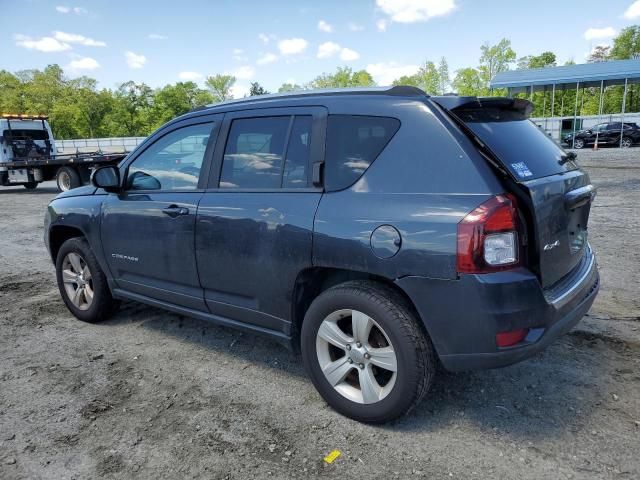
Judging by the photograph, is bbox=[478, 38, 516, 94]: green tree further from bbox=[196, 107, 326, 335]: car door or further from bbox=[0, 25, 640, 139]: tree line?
bbox=[196, 107, 326, 335]: car door

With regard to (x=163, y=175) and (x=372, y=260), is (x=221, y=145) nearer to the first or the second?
(x=163, y=175)

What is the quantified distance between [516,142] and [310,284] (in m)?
1.43

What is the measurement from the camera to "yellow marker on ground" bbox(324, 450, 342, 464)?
2.52 meters

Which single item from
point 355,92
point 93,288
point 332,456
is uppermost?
point 355,92

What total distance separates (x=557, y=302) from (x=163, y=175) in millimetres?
2839

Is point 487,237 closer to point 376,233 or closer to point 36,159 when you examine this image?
point 376,233

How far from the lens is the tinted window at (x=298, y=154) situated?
2.99 metres

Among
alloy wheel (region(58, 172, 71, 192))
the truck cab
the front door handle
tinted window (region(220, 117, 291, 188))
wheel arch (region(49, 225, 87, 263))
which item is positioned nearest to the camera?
tinted window (region(220, 117, 291, 188))

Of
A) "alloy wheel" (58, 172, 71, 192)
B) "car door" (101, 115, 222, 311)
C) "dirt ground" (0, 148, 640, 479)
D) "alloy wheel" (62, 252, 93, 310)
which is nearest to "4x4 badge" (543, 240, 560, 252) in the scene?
"dirt ground" (0, 148, 640, 479)

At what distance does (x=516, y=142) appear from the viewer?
2766 millimetres

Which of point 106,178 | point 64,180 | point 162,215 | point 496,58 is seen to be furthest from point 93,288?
point 496,58

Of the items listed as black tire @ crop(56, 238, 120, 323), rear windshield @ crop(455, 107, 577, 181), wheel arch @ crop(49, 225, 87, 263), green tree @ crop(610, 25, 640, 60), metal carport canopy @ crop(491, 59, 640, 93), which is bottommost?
black tire @ crop(56, 238, 120, 323)

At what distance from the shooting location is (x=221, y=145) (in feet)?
11.2

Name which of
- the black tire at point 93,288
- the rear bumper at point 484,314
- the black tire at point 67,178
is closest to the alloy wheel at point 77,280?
the black tire at point 93,288
